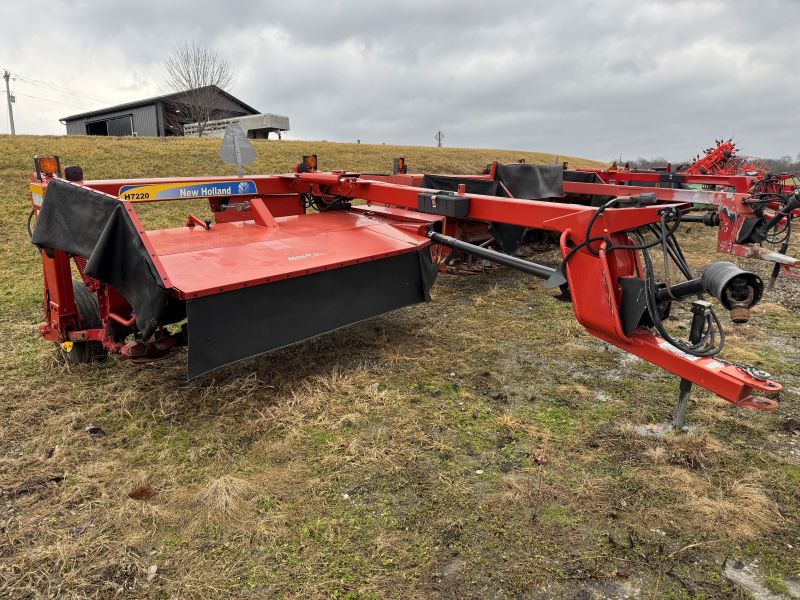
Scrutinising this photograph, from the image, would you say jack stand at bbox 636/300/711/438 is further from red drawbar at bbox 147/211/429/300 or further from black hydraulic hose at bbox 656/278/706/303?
red drawbar at bbox 147/211/429/300

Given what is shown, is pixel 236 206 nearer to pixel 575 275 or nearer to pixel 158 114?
pixel 575 275

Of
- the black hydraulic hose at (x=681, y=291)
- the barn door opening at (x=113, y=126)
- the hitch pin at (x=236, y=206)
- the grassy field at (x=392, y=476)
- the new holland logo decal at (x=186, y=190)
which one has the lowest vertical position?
the grassy field at (x=392, y=476)

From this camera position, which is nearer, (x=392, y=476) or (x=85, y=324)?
(x=392, y=476)

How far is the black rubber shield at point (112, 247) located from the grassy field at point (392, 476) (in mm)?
810

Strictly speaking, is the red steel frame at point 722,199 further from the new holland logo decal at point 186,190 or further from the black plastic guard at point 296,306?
the black plastic guard at point 296,306

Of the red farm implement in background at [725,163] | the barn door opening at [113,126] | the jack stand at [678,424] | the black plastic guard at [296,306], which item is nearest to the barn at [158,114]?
the barn door opening at [113,126]

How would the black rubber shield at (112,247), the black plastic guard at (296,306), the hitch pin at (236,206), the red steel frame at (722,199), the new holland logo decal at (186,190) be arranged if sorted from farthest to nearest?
the red steel frame at (722,199) < the hitch pin at (236,206) < the new holland logo decal at (186,190) < the black plastic guard at (296,306) < the black rubber shield at (112,247)

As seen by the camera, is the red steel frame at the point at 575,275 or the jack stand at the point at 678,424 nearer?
the red steel frame at the point at 575,275

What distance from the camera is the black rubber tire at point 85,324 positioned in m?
4.00

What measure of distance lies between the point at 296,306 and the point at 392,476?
1.43 metres

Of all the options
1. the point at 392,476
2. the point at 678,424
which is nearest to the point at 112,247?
the point at 392,476

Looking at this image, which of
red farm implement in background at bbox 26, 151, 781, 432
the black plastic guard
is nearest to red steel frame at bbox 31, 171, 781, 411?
red farm implement in background at bbox 26, 151, 781, 432

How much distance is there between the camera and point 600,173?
9938 mm

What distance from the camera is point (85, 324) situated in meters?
3.99
